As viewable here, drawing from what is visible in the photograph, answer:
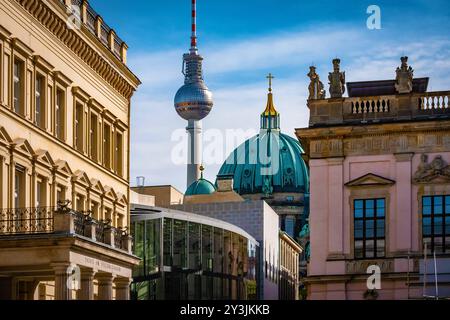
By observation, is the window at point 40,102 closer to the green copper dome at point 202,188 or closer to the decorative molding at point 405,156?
the decorative molding at point 405,156

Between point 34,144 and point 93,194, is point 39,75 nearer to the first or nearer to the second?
point 34,144

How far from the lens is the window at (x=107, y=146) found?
→ 5475 centimetres

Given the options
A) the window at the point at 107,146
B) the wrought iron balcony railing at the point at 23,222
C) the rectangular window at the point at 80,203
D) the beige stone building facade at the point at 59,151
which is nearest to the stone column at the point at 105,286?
the beige stone building facade at the point at 59,151

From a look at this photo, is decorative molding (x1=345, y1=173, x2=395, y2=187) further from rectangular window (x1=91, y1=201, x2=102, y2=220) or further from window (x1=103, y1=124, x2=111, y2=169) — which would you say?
rectangular window (x1=91, y1=201, x2=102, y2=220)

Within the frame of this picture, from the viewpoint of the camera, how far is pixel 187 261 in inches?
3162

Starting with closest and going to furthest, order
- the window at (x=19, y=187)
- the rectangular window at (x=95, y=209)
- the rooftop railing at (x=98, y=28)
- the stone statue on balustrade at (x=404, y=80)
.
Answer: the window at (x=19, y=187)
the rooftop railing at (x=98, y=28)
the rectangular window at (x=95, y=209)
the stone statue on balustrade at (x=404, y=80)

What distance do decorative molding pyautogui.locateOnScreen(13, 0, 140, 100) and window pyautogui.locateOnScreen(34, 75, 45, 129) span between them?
1.96 m

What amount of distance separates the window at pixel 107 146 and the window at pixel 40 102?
9.82m

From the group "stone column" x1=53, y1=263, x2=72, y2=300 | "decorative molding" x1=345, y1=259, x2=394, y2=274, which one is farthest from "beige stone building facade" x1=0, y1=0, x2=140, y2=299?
"decorative molding" x1=345, y1=259, x2=394, y2=274

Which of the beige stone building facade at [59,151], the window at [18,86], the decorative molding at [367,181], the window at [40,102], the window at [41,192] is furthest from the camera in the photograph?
the decorative molding at [367,181]

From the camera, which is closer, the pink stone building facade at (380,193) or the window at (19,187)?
the window at (19,187)

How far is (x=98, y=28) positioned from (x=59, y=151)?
26.2 ft
